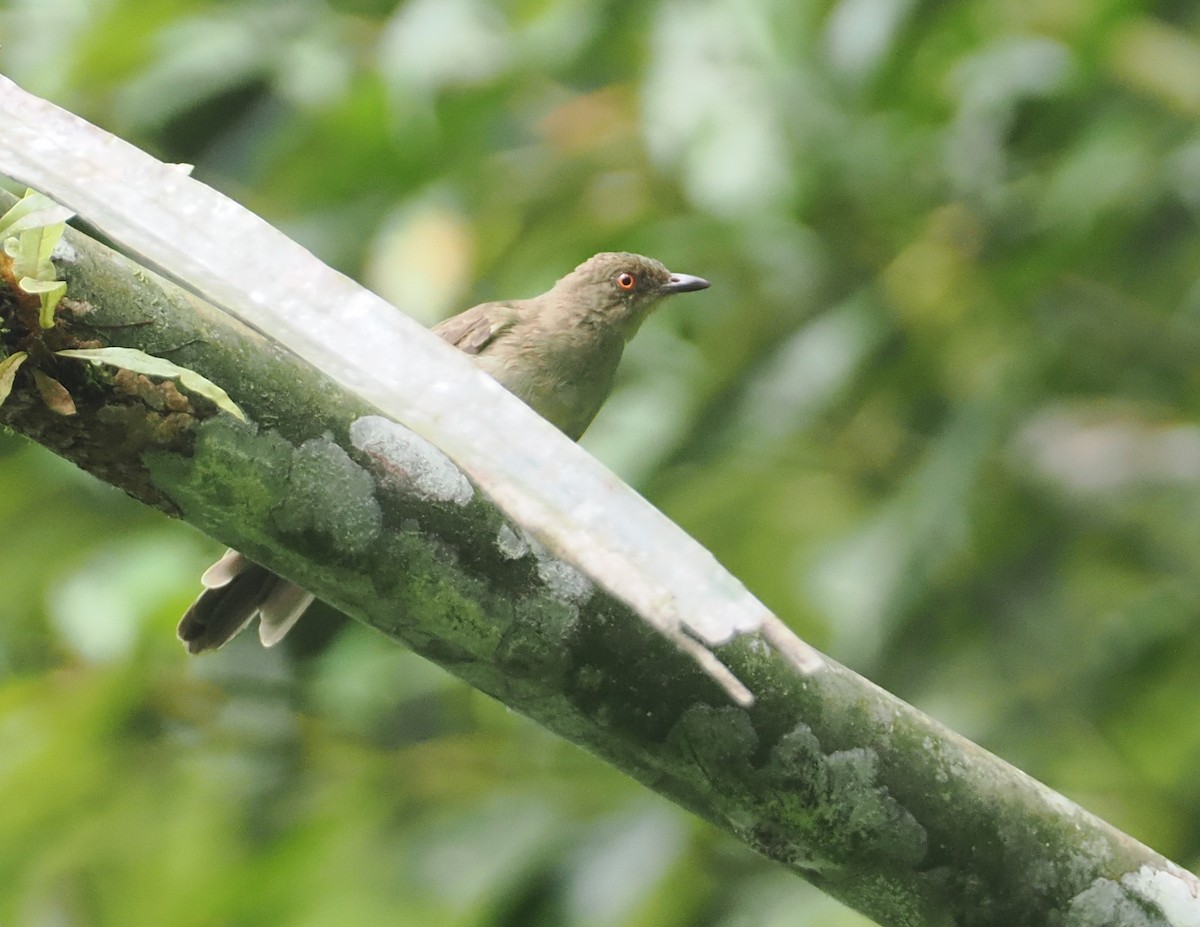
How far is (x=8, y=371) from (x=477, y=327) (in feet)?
9.56

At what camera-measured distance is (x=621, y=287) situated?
460 centimetres

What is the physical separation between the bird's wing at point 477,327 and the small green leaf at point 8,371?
2830mm

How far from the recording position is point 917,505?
3.99m

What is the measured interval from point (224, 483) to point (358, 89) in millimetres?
2700

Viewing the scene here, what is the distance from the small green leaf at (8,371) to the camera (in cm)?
160

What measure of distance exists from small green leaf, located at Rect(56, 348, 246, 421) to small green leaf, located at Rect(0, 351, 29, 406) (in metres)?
0.07

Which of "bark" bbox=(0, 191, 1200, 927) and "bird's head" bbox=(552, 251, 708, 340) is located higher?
"bark" bbox=(0, 191, 1200, 927)

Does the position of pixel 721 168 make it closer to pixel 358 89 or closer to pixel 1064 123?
pixel 358 89

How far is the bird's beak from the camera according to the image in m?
4.58

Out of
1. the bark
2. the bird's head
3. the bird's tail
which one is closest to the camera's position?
the bark

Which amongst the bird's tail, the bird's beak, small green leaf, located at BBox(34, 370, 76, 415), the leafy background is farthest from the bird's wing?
small green leaf, located at BBox(34, 370, 76, 415)

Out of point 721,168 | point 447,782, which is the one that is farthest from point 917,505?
point 447,782

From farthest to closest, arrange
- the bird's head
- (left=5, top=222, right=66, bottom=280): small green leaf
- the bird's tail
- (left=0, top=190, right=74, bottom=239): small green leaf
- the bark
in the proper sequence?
1. the bird's head
2. the bird's tail
3. the bark
4. (left=5, top=222, right=66, bottom=280): small green leaf
5. (left=0, top=190, right=74, bottom=239): small green leaf

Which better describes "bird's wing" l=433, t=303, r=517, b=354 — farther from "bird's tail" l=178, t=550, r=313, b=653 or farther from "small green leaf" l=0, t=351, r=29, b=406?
"small green leaf" l=0, t=351, r=29, b=406
